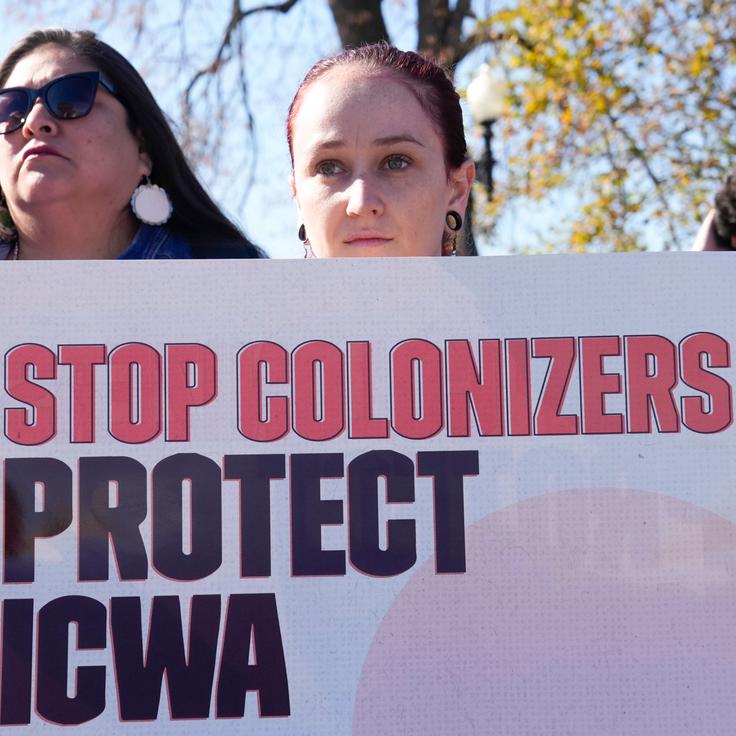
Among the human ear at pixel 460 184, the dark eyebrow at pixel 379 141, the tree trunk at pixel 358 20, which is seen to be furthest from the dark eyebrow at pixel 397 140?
the tree trunk at pixel 358 20

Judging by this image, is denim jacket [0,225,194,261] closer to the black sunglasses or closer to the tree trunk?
the black sunglasses

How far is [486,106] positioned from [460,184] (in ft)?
25.8

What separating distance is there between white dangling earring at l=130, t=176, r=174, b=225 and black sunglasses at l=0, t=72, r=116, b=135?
0.20 metres

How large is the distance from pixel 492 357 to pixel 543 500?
20 centimetres

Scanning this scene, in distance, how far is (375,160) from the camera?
1.86m

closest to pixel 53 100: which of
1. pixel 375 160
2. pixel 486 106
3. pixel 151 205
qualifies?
pixel 151 205

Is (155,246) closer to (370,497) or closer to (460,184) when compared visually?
(460,184)

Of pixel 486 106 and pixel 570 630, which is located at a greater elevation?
pixel 486 106

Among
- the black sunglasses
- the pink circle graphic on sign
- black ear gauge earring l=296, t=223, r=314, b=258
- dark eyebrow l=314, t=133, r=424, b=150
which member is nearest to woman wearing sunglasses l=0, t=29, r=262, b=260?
the black sunglasses

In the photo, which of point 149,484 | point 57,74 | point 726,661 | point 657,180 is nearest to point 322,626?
point 149,484

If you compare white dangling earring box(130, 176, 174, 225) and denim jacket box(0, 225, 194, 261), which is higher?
white dangling earring box(130, 176, 174, 225)

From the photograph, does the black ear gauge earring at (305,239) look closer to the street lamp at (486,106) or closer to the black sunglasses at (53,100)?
the black sunglasses at (53,100)

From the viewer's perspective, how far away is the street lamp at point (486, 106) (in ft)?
30.8

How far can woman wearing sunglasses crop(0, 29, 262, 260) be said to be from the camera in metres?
2.10
